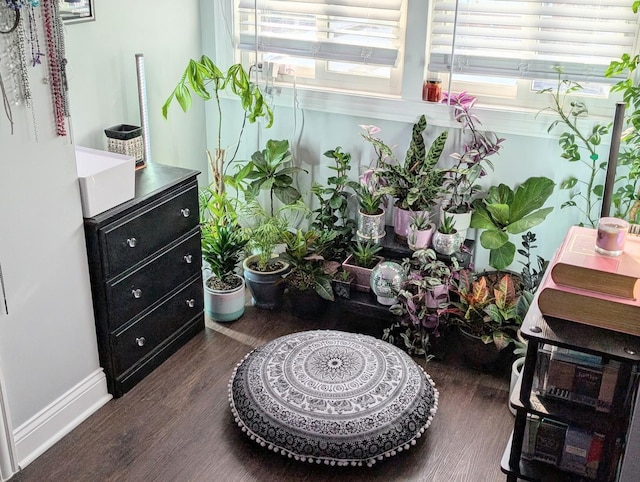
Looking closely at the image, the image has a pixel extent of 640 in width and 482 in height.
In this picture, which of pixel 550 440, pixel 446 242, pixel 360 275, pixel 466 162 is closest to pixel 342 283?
pixel 360 275

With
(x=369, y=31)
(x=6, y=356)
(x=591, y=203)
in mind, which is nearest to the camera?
(x=6, y=356)

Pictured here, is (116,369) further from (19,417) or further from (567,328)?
(567,328)

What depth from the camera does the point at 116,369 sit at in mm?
2867

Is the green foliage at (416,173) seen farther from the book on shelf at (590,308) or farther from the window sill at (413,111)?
the book on shelf at (590,308)

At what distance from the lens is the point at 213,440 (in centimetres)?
268

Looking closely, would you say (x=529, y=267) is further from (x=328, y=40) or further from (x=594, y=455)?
(x=328, y=40)

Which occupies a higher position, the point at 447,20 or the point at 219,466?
the point at 447,20

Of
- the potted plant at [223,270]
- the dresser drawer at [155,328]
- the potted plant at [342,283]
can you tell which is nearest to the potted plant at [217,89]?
the potted plant at [223,270]

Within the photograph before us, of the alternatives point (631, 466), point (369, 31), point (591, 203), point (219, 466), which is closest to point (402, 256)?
point (591, 203)

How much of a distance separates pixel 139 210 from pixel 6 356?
0.73 metres

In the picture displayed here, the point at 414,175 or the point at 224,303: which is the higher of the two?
the point at 414,175

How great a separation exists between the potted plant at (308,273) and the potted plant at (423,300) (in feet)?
1.19

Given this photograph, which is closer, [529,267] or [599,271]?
[599,271]

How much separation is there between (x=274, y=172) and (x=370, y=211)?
0.56 meters
